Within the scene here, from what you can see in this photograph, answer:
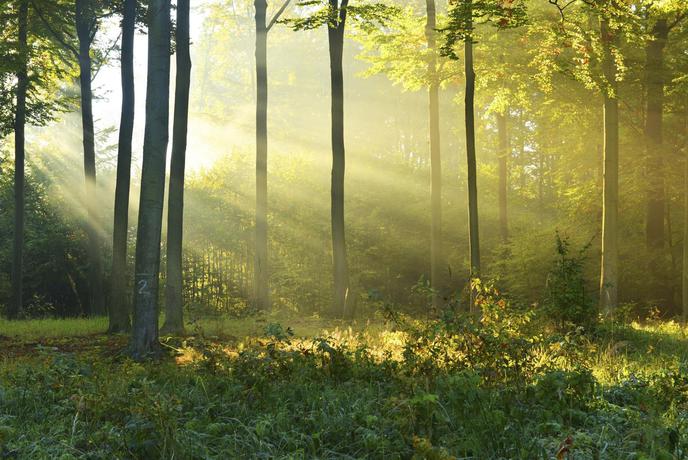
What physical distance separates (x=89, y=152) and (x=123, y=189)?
4.83 metres

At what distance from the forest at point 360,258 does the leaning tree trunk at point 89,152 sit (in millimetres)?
85

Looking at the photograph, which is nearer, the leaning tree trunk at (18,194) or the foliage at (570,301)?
the foliage at (570,301)

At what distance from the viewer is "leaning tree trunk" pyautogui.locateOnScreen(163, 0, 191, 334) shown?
1220 cm

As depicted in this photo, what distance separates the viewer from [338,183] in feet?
50.0

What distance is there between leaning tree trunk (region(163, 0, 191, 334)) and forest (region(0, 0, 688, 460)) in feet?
0.19

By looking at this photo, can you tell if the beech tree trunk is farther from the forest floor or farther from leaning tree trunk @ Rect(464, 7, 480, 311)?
the forest floor

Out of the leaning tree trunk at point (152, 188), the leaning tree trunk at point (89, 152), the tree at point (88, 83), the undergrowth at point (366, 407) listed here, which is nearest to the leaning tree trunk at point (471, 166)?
the undergrowth at point (366, 407)

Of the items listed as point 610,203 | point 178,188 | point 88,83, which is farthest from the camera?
point 88,83

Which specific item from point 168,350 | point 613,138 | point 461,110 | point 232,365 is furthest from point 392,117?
point 232,365

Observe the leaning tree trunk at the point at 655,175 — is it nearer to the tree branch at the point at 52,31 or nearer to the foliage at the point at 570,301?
the foliage at the point at 570,301

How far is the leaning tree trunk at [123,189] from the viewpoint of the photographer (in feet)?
43.9

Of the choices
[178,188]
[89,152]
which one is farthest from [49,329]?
[89,152]

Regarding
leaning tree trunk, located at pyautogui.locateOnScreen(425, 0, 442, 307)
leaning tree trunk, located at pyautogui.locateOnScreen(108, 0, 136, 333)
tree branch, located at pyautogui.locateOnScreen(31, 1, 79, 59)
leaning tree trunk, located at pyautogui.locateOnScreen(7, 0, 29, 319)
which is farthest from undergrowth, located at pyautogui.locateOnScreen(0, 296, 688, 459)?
tree branch, located at pyautogui.locateOnScreen(31, 1, 79, 59)

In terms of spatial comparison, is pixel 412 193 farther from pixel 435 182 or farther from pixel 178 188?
pixel 178 188
